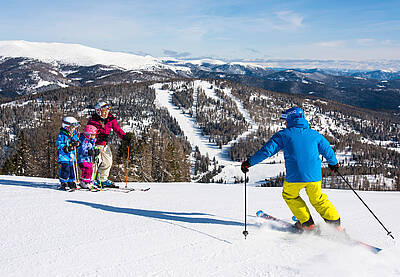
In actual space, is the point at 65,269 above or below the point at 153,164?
above

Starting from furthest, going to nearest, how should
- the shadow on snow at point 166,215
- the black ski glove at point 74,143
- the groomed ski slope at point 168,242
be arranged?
the black ski glove at point 74,143, the shadow on snow at point 166,215, the groomed ski slope at point 168,242

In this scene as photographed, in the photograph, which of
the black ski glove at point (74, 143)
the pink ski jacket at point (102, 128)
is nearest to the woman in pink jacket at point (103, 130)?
the pink ski jacket at point (102, 128)

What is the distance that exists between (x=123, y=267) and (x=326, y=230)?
3430 mm

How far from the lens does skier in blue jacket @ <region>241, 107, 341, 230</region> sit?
4.29m

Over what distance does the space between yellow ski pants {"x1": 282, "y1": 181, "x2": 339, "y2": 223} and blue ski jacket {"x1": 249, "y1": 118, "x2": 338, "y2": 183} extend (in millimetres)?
122

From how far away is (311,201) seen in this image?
4426 millimetres

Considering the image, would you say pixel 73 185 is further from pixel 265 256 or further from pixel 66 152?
pixel 265 256

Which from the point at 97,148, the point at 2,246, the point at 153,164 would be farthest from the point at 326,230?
the point at 153,164

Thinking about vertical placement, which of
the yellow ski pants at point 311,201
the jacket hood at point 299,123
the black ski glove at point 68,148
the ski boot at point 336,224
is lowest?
the ski boot at point 336,224

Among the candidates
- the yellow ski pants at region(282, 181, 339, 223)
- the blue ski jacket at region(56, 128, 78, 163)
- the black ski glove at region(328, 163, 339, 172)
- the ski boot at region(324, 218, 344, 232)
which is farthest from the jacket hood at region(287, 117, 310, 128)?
the blue ski jacket at region(56, 128, 78, 163)

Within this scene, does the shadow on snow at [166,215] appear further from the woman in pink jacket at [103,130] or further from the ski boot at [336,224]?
the woman in pink jacket at [103,130]

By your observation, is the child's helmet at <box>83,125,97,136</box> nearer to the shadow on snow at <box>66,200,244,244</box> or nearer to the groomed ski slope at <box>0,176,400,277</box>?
the groomed ski slope at <box>0,176,400,277</box>

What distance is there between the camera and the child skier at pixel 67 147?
7.59m

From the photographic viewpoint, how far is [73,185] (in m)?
7.95
